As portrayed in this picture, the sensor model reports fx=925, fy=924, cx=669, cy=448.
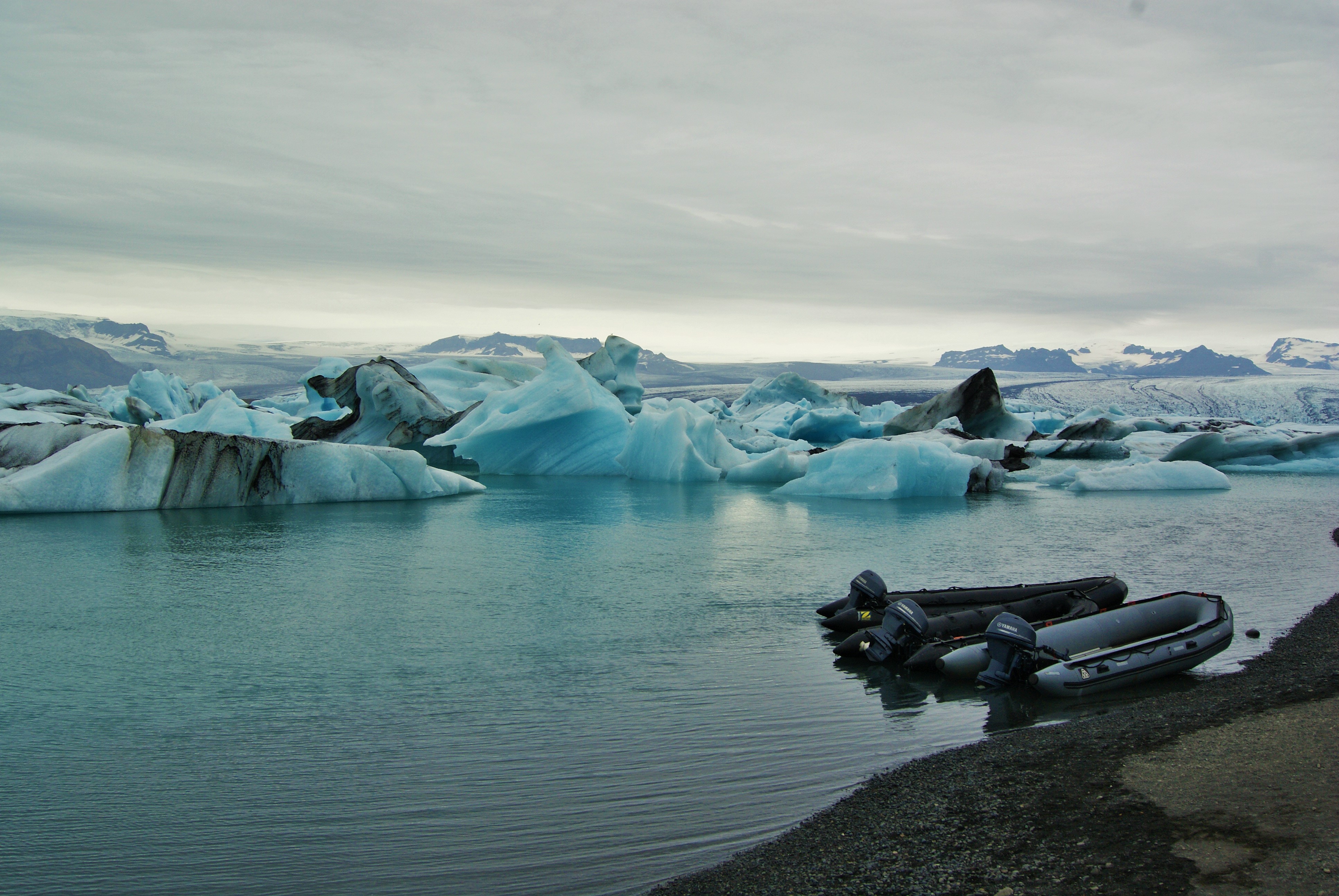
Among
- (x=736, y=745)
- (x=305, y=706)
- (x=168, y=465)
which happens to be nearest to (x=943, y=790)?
(x=736, y=745)

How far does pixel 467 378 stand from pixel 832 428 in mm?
11520

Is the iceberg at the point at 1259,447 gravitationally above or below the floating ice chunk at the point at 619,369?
below

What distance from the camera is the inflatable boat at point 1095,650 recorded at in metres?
5.21

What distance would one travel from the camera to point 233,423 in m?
21.0

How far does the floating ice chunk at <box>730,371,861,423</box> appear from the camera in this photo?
36250 millimetres

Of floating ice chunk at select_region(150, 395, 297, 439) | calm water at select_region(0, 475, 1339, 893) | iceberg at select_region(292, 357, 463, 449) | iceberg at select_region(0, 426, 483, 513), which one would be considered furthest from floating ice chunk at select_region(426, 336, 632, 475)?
calm water at select_region(0, 475, 1339, 893)

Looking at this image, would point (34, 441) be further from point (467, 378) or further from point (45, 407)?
point (467, 378)

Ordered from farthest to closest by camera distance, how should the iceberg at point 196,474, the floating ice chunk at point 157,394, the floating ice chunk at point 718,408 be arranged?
1. the floating ice chunk at point 718,408
2. the floating ice chunk at point 157,394
3. the iceberg at point 196,474

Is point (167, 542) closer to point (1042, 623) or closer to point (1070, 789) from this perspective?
point (1042, 623)

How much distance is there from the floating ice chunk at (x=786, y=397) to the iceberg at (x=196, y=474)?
2210 centimetres

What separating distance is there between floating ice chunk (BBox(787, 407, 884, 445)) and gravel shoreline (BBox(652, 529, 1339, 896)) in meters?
24.4

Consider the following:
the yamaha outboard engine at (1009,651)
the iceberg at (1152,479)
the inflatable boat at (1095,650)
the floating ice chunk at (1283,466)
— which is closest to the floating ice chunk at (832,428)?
the floating ice chunk at (1283,466)

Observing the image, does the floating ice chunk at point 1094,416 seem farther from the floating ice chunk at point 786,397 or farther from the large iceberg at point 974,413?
the floating ice chunk at point 786,397

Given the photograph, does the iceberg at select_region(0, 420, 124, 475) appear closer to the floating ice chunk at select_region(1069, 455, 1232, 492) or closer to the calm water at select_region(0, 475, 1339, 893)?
the calm water at select_region(0, 475, 1339, 893)
